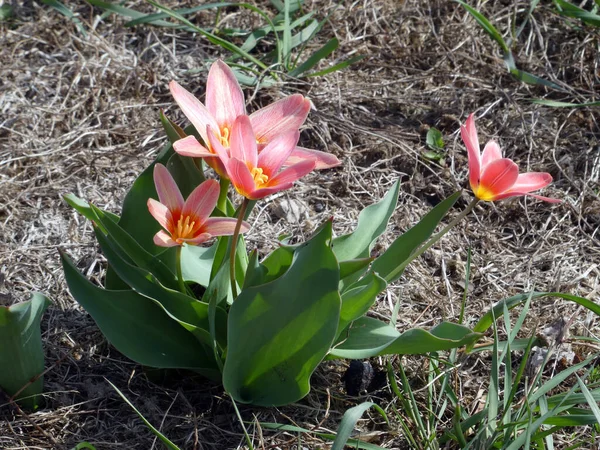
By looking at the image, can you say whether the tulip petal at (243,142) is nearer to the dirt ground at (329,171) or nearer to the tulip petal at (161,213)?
the tulip petal at (161,213)

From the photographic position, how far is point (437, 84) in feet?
9.86

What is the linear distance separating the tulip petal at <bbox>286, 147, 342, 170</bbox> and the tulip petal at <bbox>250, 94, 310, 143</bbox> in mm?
75

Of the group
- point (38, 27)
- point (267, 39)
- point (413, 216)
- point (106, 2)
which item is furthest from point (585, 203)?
point (38, 27)

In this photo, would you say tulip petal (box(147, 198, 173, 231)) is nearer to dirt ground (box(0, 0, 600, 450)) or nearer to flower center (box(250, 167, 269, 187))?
flower center (box(250, 167, 269, 187))

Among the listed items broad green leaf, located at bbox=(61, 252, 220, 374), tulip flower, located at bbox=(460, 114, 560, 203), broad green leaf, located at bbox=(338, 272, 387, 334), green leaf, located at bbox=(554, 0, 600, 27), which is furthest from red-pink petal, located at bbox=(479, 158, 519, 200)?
green leaf, located at bbox=(554, 0, 600, 27)

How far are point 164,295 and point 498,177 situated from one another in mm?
783

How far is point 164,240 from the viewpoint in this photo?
1.45 meters

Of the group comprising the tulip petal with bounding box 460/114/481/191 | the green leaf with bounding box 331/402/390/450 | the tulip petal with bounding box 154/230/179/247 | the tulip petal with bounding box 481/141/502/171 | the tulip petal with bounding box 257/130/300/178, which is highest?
the tulip petal with bounding box 257/130/300/178

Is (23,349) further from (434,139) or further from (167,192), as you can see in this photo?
(434,139)

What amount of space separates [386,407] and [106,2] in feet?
6.60

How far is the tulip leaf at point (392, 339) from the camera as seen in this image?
1621 mm

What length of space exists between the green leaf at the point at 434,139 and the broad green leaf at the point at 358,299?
3.72ft

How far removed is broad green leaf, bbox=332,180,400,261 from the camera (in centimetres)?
186

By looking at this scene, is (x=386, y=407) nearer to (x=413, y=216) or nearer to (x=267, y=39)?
(x=413, y=216)
